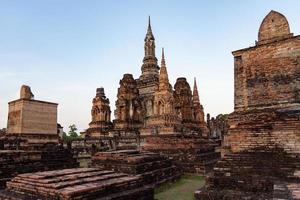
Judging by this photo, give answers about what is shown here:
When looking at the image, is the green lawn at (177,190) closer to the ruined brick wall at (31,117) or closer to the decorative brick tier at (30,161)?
the decorative brick tier at (30,161)

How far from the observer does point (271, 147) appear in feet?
21.6

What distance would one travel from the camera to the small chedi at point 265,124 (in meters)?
5.82

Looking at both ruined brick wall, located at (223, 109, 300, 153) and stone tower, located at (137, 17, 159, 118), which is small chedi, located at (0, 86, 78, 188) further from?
stone tower, located at (137, 17, 159, 118)

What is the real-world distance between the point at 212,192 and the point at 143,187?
5.31 feet

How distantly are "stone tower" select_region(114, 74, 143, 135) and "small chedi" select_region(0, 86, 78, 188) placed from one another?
10122 millimetres

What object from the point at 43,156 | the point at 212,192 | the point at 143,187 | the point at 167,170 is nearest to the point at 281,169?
the point at 212,192

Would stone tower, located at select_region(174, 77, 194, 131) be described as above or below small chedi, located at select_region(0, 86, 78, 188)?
above

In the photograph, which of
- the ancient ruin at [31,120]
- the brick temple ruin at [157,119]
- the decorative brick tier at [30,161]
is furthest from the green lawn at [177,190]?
the ancient ruin at [31,120]

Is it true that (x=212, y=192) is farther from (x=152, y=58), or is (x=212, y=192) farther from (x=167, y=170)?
(x=152, y=58)

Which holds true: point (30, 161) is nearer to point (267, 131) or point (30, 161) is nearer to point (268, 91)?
point (267, 131)

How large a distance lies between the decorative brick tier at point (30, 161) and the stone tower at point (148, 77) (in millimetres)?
17502

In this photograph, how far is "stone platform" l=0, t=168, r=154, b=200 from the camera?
197 inches

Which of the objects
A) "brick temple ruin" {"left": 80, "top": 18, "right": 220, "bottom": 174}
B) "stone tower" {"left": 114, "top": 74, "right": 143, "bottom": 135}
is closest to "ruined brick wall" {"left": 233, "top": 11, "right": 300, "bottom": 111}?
"brick temple ruin" {"left": 80, "top": 18, "right": 220, "bottom": 174}

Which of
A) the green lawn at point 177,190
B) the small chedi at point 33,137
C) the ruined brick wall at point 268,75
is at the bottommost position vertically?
the green lawn at point 177,190
